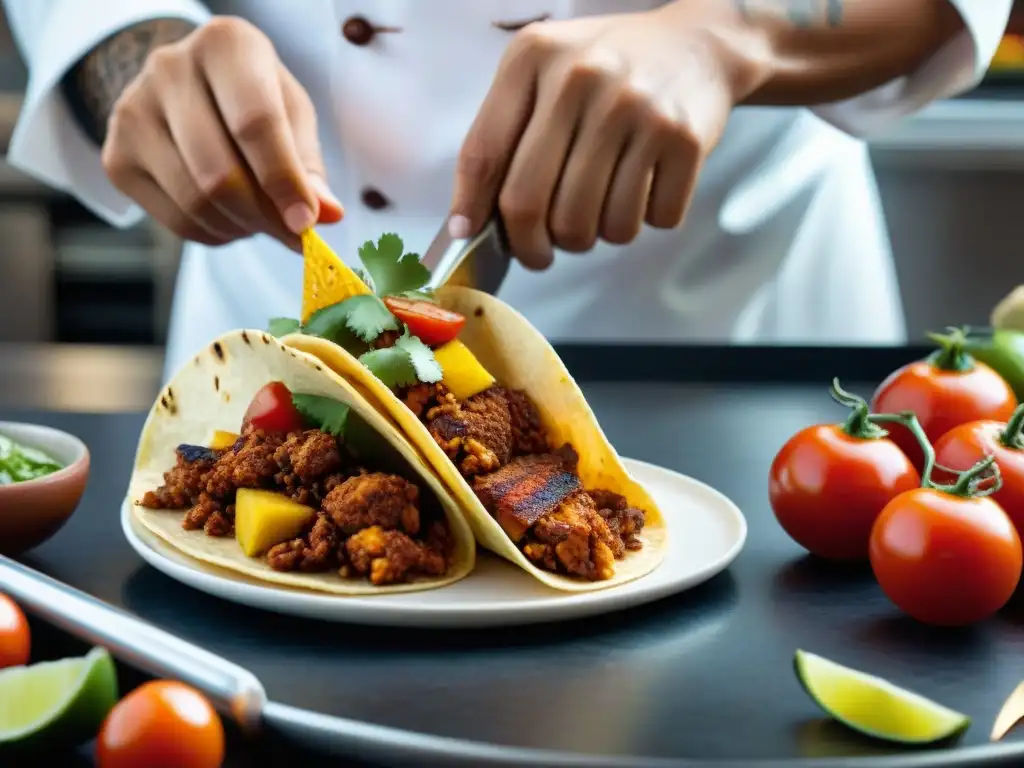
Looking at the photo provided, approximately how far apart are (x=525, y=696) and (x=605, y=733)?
4.2 inches

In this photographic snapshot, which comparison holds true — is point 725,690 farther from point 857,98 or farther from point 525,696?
point 857,98

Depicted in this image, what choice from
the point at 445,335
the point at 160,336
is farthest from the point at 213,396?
the point at 160,336

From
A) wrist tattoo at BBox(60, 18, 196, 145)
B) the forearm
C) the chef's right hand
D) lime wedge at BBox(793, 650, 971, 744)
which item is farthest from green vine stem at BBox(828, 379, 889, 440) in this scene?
wrist tattoo at BBox(60, 18, 196, 145)

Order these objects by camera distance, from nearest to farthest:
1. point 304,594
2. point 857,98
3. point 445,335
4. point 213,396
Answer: point 304,594 < point 445,335 < point 213,396 < point 857,98

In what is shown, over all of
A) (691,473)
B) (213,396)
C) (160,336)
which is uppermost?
(213,396)

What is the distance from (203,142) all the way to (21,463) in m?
0.70

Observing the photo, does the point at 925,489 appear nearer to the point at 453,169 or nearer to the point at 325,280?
the point at 325,280

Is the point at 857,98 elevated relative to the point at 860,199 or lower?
elevated

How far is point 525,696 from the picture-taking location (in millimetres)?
1241

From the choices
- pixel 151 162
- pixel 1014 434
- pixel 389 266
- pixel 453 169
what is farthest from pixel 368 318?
pixel 453 169

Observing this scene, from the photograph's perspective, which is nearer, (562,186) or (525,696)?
(525,696)

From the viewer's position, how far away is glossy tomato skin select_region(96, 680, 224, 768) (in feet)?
3.37

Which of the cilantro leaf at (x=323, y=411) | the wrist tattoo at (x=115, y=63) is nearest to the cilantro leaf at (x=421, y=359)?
the cilantro leaf at (x=323, y=411)

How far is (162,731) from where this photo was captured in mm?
1025
